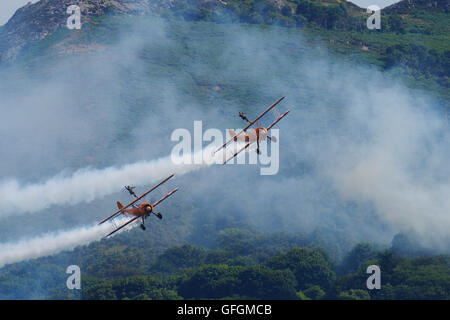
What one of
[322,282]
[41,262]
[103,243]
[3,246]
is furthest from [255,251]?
[3,246]

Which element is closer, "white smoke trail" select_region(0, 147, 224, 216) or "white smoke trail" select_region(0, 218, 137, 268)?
"white smoke trail" select_region(0, 218, 137, 268)

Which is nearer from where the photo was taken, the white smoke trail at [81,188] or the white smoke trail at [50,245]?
the white smoke trail at [50,245]

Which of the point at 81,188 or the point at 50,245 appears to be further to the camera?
the point at 81,188

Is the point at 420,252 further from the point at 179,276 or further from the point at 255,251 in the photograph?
the point at 179,276

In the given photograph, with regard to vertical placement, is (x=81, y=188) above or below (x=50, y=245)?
above

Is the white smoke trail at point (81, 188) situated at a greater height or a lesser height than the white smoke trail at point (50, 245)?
greater
